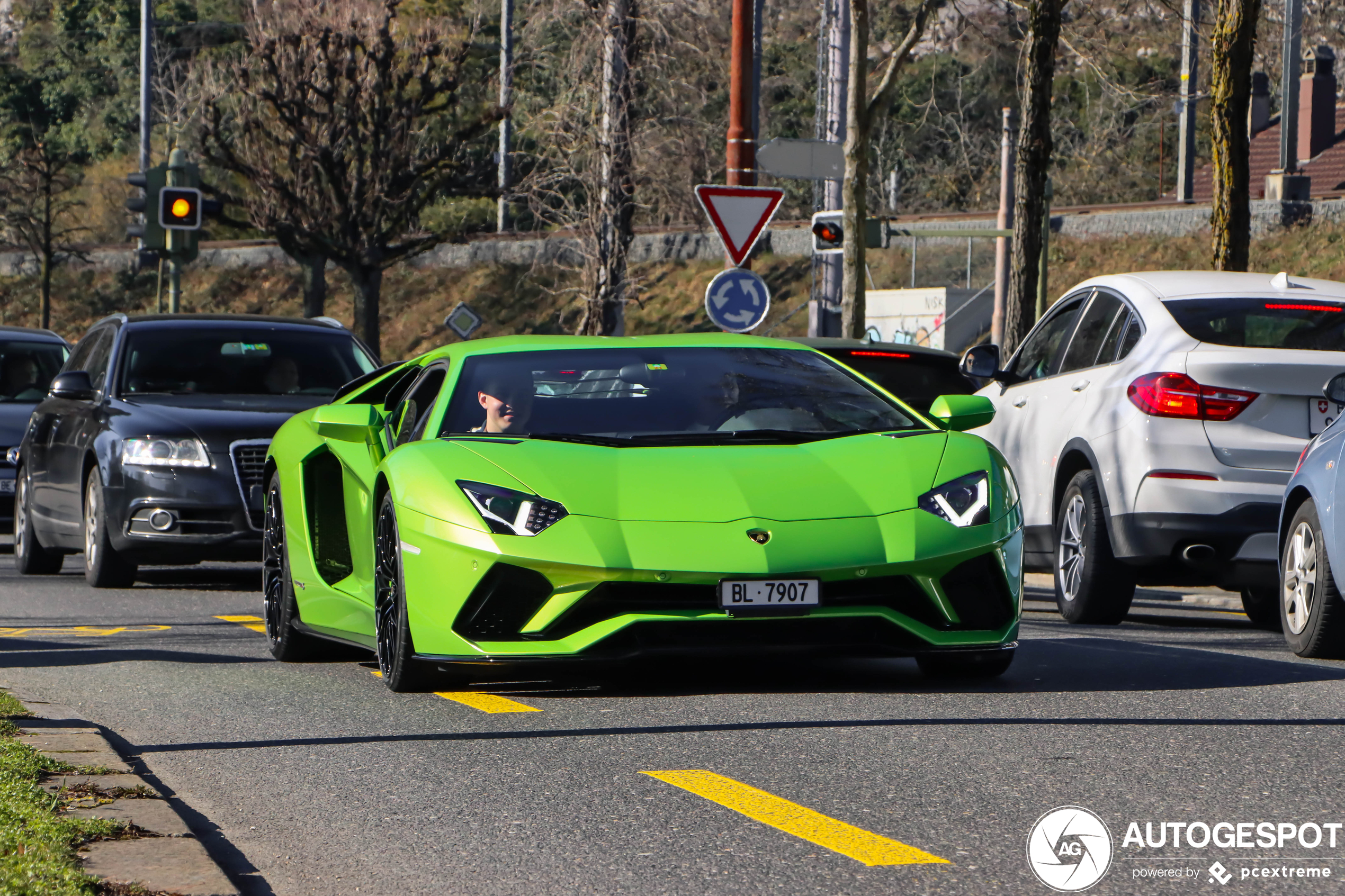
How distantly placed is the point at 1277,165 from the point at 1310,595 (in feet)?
190

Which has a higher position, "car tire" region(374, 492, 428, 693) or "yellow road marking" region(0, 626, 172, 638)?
"car tire" region(374, 492, 428, 693)

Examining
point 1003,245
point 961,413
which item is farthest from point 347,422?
point 1003,245

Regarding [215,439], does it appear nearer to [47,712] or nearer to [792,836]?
[47,712]

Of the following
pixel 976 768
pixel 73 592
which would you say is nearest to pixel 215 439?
pixel 73 592

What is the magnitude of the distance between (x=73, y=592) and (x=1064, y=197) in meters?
61.1

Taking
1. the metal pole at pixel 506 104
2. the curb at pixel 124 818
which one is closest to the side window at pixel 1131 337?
the curb at pixel 124 818

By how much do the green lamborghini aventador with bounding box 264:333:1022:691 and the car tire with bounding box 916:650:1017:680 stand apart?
0.02 meters

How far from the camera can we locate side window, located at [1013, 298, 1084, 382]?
38.4ft

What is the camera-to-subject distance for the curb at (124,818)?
4.44 meters

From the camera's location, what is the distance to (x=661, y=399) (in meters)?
7.85

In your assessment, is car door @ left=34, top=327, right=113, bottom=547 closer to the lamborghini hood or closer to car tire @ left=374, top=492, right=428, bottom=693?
car tire @ left=374, top=492, right=428, bottom=693

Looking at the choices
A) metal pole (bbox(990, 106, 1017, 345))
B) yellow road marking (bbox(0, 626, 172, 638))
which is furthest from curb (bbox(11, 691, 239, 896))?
metal pole (bbox(990, 106, 1017, 345))

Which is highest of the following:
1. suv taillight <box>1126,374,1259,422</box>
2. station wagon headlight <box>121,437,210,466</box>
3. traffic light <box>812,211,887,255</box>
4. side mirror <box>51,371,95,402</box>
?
traffic light <box>812,211,887,255</box>

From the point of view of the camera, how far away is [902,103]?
72.6 m
